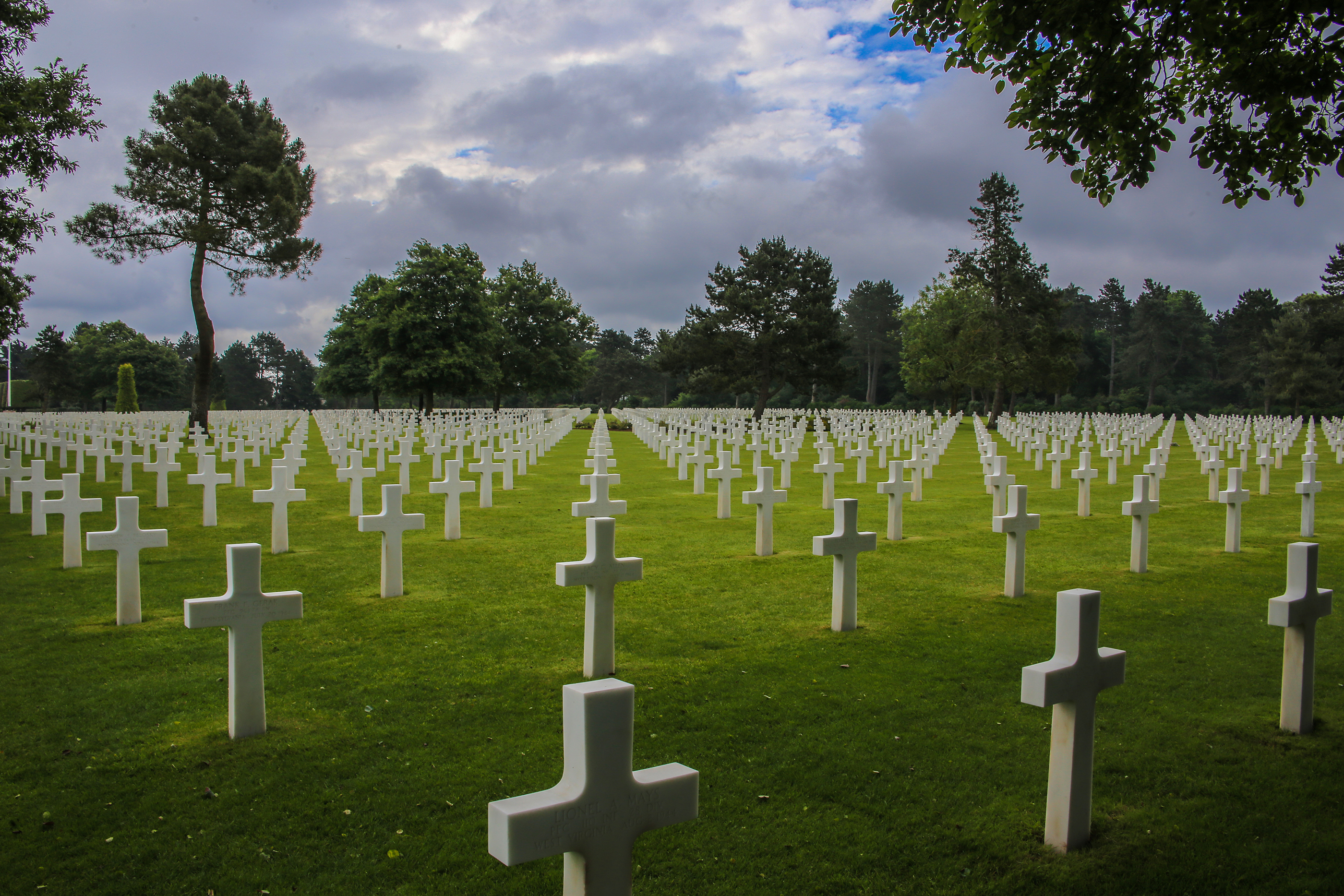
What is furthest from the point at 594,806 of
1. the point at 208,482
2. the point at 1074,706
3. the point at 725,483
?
the point at 208,482

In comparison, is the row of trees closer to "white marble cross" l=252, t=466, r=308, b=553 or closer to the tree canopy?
"white marble cross" l=252, t=466, r=308, b=553

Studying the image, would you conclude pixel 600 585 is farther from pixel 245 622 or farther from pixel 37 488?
pixel 37 488

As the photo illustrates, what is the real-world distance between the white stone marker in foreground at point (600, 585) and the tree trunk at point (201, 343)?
26881 millimetres

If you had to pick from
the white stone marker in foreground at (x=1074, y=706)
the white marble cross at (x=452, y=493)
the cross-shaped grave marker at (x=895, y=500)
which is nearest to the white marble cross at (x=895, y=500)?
the cross-shaped grave marker at (x=895, y=500)

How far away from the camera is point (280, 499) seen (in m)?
8.88

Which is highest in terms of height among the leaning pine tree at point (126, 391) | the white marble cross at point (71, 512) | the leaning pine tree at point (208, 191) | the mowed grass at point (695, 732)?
the leaning pine tree at point (208, 191)

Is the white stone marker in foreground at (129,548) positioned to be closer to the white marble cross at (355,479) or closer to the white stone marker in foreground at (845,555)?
the white stone marker in foreground at (845,555)

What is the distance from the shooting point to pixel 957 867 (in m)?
2.92

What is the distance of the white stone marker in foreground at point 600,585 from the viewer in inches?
186

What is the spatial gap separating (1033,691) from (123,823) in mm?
3304

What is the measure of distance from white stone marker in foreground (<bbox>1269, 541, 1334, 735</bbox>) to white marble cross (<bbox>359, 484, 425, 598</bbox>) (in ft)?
17.2

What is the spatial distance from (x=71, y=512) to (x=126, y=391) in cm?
5306

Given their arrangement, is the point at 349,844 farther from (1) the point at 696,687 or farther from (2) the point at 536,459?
(2) the point at 536,459

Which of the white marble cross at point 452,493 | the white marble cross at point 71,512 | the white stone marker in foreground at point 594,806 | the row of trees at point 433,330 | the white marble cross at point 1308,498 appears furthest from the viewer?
the row of trees at point 433,330
